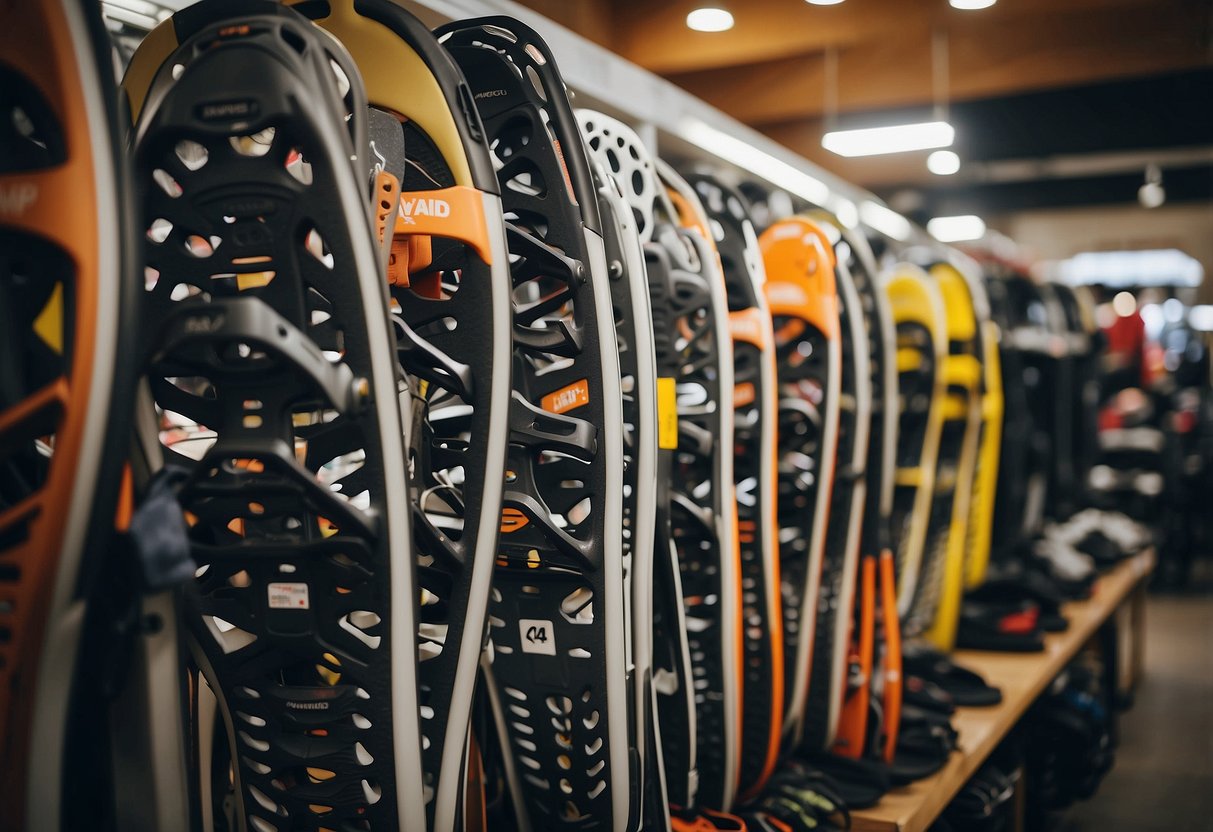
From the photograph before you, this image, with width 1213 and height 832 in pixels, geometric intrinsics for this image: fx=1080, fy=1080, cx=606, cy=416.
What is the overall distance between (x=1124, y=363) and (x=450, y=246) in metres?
7.90

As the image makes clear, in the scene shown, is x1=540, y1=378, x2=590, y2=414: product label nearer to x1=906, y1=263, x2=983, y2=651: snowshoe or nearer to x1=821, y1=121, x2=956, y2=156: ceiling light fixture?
x1=906, y1=263, x2=983, y2=651: snowshoe

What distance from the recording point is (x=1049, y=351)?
487cm

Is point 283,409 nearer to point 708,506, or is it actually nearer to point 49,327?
point 49,327

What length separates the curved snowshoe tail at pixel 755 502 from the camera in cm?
225

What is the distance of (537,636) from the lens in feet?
5.82

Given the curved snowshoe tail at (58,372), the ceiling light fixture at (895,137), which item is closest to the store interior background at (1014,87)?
the ceiling light fixture at (895,137)

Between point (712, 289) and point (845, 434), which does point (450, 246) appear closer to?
point (712, 289)

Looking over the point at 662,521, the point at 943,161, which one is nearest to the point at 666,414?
the point at 662,521

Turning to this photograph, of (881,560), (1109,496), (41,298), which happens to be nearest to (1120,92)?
(1109,496)

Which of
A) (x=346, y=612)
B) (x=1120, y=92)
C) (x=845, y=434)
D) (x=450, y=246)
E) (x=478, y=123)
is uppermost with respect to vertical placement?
(x=1120, y=92)

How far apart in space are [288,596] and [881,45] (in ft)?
20.2

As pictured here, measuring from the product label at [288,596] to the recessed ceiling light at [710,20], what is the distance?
184 inches

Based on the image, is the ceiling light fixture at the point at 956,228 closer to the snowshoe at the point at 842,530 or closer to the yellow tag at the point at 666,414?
the snowshoe at the point at 842,530

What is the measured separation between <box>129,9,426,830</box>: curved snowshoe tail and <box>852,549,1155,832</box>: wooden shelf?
1.38 m
